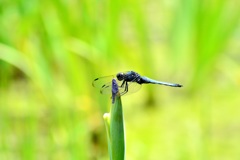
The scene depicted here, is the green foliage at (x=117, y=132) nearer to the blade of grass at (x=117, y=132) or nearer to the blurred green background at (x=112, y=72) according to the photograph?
the blade of grass at (x=117, y=132)

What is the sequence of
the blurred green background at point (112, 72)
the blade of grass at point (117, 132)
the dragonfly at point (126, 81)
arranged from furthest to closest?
1. the blurred green background at point (112, 72)
2. the dragonfly at point (126, 81)
3. the blade of grass at point (117, 132)

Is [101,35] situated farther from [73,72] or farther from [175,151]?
[175,151]

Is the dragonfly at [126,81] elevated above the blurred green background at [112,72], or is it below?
below

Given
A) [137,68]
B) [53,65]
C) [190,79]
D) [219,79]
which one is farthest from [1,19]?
[219,79]

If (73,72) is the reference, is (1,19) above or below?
above

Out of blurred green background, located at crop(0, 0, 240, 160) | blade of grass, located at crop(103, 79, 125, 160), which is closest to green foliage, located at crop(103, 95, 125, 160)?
blade of grass, located at crop(103, 79, 125, 160)

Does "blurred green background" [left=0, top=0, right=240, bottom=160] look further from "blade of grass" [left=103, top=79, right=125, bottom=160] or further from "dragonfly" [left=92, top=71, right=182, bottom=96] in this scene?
"blade of grass" [left=103, top=79, right=125, bottom=160]

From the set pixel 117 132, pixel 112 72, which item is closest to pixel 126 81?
pixel 117 132

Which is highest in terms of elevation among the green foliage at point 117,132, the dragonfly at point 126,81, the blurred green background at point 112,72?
the blurred green background at point 112,72

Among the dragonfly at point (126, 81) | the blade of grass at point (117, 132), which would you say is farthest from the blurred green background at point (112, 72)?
the blade of grass at point (117, 132)
